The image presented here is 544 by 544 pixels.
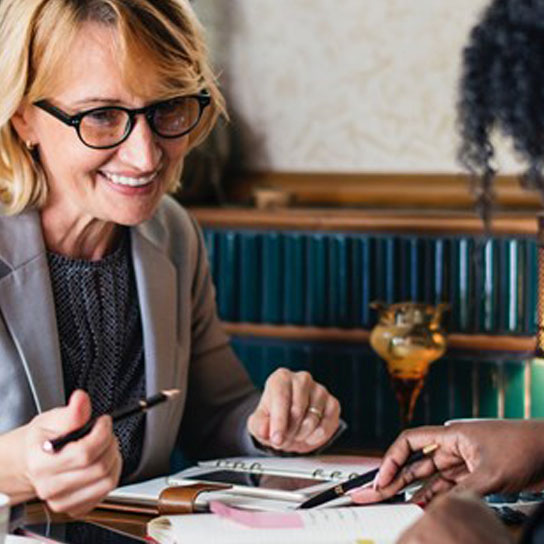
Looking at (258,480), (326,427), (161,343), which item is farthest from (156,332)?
(258,480)

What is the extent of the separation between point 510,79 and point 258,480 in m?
0.70

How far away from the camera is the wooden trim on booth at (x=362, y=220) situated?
267cm

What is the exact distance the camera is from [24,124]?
2086 millimetres

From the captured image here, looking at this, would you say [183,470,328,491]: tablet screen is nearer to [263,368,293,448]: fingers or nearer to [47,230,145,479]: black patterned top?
[263,368,293,448]: fingers

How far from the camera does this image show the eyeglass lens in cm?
198

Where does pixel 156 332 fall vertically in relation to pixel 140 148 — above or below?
below

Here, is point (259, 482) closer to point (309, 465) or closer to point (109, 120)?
point (309, 465)

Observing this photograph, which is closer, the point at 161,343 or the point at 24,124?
the point at 24,124

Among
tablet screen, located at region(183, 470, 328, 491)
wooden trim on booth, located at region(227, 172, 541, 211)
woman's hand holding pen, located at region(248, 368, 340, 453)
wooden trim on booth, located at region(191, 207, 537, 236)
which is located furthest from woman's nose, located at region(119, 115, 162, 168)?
wooden trim on booth, located at region(227, 172, 541, 211)

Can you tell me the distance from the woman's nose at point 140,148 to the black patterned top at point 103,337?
0.22 meters

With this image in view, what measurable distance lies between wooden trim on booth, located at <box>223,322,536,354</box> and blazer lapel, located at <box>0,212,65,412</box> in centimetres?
90

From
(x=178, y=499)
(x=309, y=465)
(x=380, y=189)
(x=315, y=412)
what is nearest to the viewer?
(x=178, y=499)

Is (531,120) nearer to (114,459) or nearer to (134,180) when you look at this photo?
(114,459)

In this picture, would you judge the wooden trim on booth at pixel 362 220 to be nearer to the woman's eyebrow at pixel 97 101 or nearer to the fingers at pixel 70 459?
the woman's eyebrow at pixel 97 101
